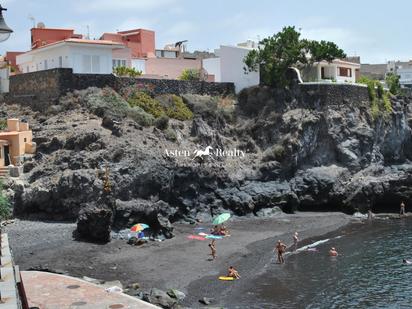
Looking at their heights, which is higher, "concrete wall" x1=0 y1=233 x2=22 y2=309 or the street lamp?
the street lamp

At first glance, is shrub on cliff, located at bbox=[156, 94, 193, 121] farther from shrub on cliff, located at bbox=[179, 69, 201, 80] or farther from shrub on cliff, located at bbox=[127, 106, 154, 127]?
shrub on cliff, located at bbox=[179, 69, 201, 80]

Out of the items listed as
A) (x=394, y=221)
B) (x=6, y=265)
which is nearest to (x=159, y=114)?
(x=394, y=221)

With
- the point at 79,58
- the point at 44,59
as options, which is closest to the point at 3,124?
the point at 79,58

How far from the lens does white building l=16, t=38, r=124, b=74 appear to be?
5106 centimetres

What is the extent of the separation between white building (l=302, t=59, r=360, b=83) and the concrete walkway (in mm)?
40665

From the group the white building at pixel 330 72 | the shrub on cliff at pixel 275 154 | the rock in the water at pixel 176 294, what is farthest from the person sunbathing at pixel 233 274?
the white building at pixel 330 72

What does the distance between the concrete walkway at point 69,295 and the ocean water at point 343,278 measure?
6.54 meters

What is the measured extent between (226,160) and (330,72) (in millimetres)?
19814

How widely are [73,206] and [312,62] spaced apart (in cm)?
3124

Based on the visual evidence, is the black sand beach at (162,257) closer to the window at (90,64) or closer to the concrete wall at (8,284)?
the concrete wall at (8,284)

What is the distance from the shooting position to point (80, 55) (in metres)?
51.5

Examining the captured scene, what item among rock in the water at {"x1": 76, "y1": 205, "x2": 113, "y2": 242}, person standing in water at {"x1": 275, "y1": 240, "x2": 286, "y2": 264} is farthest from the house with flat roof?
person standing in water at {"x1": 275, "y1": 240, "x2": 286, "y2": 264}

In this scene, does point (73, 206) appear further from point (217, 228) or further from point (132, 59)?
point (132, 59)

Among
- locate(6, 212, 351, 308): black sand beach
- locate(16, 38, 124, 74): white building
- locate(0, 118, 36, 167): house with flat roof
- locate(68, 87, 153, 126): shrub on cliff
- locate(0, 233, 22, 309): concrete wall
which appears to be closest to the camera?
locate(0, 233, 22, 309): concrete wall
